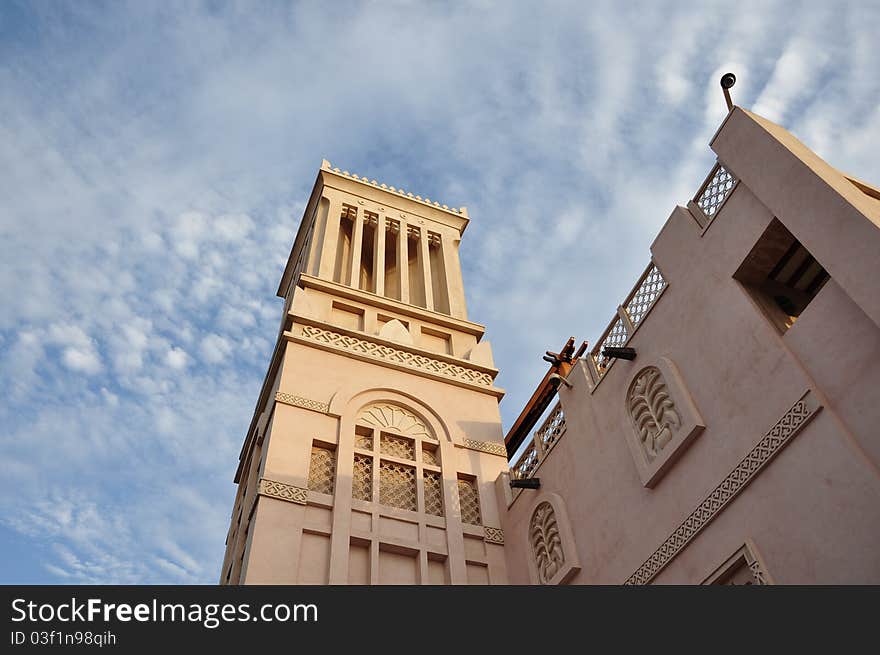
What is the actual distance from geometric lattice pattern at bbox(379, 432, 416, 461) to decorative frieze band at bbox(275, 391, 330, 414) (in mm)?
956

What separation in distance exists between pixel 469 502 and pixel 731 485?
5.07m

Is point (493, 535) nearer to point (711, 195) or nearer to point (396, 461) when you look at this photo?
point (396, 461)

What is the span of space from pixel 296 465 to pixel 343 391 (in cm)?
172

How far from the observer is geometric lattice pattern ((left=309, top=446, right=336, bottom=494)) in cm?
1039

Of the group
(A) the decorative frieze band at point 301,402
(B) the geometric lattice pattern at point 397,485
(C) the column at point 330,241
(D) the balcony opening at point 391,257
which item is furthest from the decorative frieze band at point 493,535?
(D) the balcony opening at point 391,257

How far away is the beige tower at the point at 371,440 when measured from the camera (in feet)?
32.0

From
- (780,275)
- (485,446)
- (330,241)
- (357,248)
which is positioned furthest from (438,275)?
(780,275)

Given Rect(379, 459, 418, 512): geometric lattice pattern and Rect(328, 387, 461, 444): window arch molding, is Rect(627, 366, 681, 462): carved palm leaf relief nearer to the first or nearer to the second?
Rect(379, 459, 418, 512): geometric lattice pattern

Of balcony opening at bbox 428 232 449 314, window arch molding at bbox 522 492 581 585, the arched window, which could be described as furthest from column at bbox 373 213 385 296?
window arch molding at bbox 522 492 581 585

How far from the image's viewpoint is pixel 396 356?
12883mm
